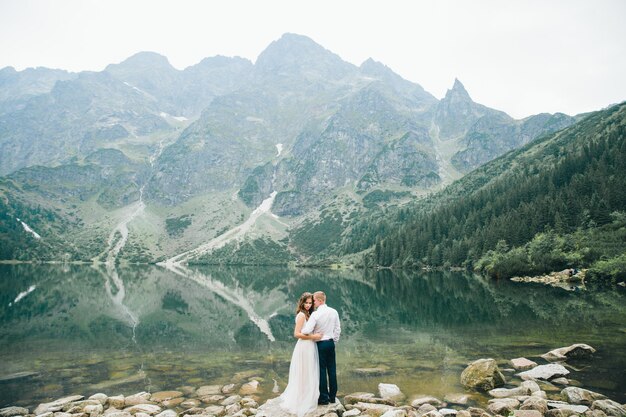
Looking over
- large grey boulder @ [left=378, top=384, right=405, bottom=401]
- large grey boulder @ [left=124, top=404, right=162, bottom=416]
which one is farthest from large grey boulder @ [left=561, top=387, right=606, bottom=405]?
large grey boulder @ [left=124, top=404, right=162, bottom=416]

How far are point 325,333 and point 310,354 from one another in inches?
37.4

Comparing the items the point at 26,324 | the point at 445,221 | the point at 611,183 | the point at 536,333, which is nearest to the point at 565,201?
the point at 611,183

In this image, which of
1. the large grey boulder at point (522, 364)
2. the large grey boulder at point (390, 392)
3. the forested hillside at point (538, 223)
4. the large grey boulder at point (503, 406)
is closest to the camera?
the large grey boulder at point (503, 406)

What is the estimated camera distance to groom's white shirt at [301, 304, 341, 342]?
43.8ft

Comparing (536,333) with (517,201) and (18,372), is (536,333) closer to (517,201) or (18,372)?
(18,372)

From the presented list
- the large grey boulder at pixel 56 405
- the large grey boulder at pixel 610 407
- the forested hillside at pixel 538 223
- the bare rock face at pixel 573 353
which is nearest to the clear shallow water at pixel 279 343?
the bare rock face at pixel 573 353

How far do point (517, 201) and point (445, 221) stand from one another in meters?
28.6

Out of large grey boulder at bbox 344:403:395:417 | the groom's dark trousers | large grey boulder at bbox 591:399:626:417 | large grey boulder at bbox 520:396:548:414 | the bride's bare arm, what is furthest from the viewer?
the groom's dark trousers

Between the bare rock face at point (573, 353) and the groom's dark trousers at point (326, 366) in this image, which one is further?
the bare rock face at point (573, 353)

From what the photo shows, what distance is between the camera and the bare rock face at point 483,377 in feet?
52.3

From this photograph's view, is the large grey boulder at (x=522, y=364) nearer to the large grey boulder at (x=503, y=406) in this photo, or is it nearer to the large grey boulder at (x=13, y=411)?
the large grey boulder at (x=503, y=406)

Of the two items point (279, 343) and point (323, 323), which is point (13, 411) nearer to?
point (323, 323)

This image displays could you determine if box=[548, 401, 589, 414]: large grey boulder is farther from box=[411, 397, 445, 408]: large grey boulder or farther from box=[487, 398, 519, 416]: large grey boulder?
box=[411, 397, 445, 408]: large grey boulder

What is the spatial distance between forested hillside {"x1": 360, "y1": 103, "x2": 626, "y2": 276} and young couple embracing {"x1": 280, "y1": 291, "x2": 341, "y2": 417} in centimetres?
6708
